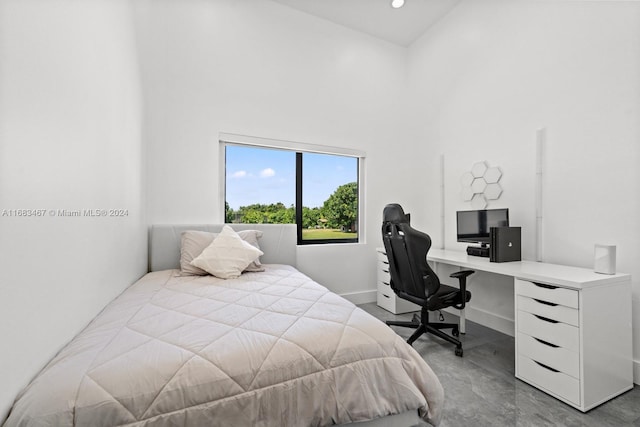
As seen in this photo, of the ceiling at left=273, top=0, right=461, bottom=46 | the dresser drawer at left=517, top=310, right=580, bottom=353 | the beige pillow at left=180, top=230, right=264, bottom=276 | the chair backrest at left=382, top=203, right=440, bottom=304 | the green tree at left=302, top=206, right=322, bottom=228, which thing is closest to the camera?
the dresser drawer at left=517, top=310, right=580, bottom=353

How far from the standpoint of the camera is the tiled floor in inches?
56.2

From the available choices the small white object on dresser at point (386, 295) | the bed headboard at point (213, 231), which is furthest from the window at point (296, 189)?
the small white object on dresser at point (386, 295)

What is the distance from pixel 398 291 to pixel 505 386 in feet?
3.12

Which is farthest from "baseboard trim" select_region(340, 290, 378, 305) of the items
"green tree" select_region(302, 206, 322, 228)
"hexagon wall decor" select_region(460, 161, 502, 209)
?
"hexagon wall decor" select_region(460, 161, 502, 209)

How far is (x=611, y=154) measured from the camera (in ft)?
6.35

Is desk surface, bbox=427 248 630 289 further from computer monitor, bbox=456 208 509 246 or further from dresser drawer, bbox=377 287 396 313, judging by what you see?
dresser drawer, bbox=377 287 396 313

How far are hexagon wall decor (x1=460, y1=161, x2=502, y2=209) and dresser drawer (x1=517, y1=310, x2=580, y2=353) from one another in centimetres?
131

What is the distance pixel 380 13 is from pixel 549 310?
3494 mm

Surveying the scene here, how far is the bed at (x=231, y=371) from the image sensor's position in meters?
0.74

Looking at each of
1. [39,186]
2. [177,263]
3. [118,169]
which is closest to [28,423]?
[39,186]

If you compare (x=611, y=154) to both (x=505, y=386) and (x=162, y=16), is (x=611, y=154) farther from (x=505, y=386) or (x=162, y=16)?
(x=162, y=16)

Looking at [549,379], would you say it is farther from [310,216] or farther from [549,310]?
[310,216]

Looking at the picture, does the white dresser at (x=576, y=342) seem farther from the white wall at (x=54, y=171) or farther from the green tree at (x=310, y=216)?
the white wall at (x=54, y=171)

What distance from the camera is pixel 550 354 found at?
163 centimetres
